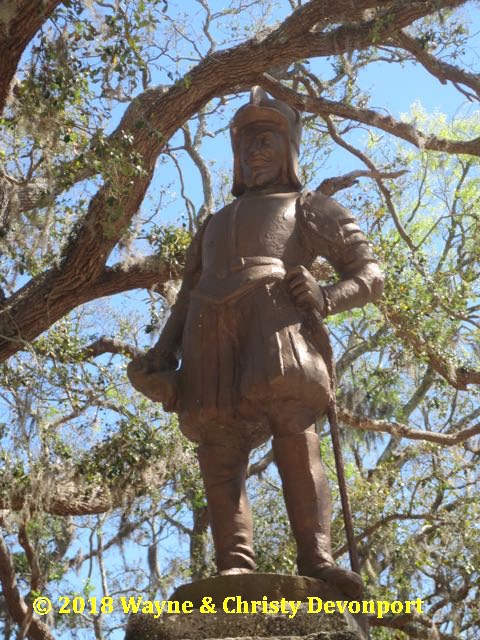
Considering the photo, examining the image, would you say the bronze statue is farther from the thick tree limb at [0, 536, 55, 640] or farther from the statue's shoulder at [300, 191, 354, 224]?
the thick tree limb at [0, 536, 55, 640]

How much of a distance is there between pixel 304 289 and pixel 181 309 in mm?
786

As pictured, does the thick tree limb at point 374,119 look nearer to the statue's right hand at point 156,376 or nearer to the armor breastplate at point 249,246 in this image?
the armor breastplate at point 249,246

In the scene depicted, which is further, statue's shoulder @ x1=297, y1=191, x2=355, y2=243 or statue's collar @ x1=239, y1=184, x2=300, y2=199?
statue's collar @ x1=239, y1=184, x2=300, y2=199

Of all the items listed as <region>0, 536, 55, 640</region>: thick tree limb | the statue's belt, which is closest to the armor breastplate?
the statue's belt

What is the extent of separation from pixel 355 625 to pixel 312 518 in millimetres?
548

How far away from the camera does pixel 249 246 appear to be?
15.3 ft

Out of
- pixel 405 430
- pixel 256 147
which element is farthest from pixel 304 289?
pixel 405 430

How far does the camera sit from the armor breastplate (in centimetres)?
454

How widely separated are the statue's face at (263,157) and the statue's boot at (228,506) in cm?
140

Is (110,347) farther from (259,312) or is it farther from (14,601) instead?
(259,312)

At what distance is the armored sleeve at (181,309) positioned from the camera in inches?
188

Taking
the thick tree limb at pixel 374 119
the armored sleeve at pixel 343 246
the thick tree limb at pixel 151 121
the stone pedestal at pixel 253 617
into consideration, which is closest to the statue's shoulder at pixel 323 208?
the armored sleeve at pixel 343 246

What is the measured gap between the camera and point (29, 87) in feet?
20.6

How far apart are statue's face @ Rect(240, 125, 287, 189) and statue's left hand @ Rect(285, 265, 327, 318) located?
2.55 feet
